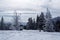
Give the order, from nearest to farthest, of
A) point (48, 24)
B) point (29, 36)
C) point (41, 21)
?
point (29, 36), point (48, 24), point (41, 21)

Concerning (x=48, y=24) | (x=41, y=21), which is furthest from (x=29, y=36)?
(x=48, y=24)

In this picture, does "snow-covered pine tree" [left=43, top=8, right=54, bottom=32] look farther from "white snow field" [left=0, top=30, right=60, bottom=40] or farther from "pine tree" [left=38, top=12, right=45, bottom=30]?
"white snow field" [left=0, top=30, right=60, bottom=40]

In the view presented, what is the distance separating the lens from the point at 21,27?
30.8 m

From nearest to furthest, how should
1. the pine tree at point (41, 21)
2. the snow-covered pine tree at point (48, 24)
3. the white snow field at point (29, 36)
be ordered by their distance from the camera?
the white snow field at point (29, 36)
the snow-covered pine tree at point (48, 24)
the pine tree at point (41, 21)

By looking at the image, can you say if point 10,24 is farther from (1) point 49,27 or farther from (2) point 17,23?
(1) point 49,27

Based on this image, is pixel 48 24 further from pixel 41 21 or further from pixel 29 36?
pixel 29 36

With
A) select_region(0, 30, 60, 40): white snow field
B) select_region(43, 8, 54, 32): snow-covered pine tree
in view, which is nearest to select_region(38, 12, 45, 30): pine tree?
select_region(43, 8, 54, 32): snow-covered pine tree

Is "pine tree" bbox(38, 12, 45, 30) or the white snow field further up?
"pine tree" bbox(38, 12, 45, 30)

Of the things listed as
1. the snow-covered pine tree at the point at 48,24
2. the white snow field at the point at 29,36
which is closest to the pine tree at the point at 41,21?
the snow-covered pine tree at the point at 48,24

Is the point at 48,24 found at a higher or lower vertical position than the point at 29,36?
higher

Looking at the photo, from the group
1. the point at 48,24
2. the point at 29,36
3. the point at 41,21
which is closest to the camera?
the point at 29,36

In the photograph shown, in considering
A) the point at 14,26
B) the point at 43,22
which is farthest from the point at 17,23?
the point at 43,22

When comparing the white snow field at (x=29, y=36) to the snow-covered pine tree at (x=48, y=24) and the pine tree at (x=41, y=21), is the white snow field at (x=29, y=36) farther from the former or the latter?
the pine tree at (x=41, y=21)

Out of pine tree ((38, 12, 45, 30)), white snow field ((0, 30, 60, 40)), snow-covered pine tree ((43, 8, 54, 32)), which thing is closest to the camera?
white snow field ((0, 30, 60, 40))
